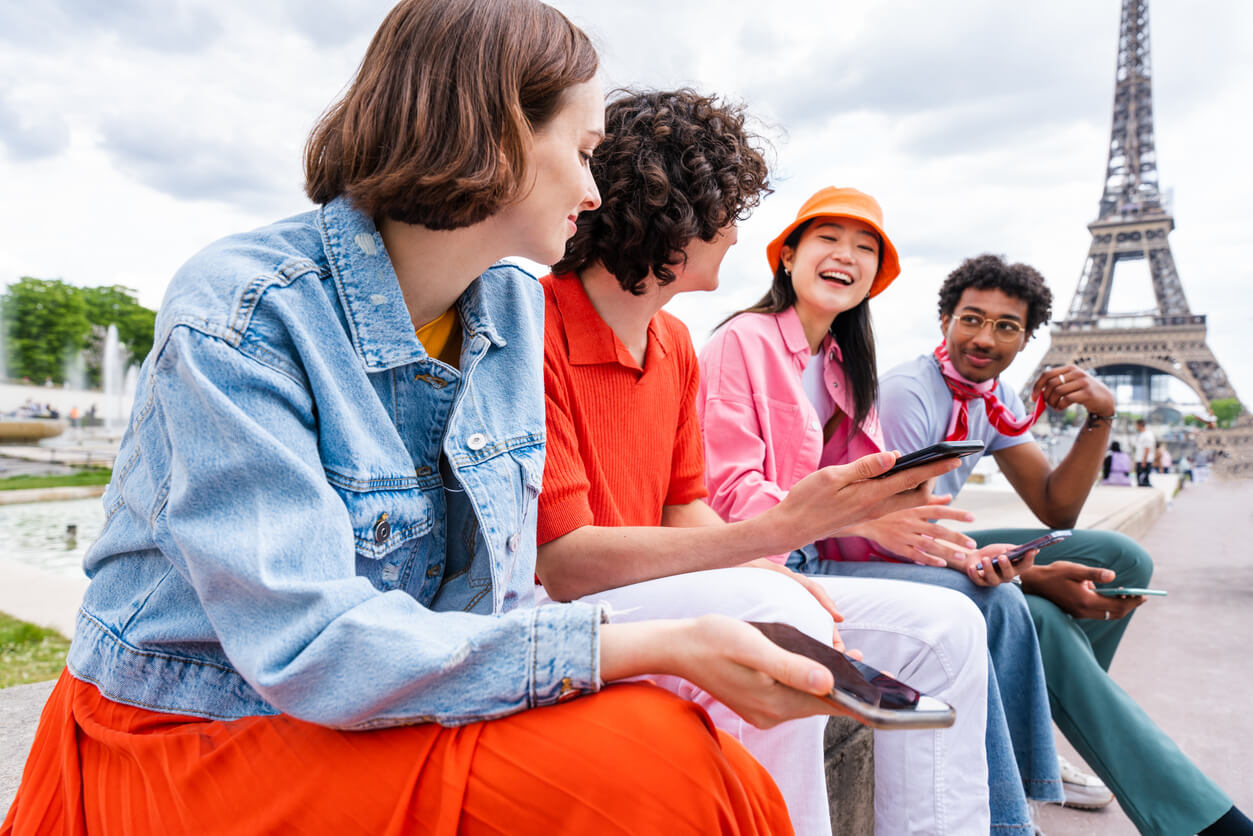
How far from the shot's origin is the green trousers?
1.96 meters

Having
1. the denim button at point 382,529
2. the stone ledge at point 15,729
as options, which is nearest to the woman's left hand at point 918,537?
the denim button at point 382,529

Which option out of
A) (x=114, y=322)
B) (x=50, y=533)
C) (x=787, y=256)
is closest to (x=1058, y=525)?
(x=787, y=256)

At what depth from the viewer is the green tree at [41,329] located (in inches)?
1490

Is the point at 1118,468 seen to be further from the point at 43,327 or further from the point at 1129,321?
the point at 43,327

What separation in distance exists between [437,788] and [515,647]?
170mm

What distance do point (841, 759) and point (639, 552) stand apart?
692 mm

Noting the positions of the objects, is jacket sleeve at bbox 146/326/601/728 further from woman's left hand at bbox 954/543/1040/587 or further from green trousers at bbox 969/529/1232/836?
green trousers at bbox 969/529/1232/836

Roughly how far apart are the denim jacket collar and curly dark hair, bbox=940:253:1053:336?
8.70 feet

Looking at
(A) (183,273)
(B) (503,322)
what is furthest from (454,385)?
(A) (183,273)

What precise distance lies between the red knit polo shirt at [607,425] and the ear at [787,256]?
822 millimetres

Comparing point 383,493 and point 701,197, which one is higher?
point 701,197

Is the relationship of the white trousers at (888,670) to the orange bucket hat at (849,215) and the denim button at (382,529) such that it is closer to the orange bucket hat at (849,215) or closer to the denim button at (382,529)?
the denim button at (382,529)

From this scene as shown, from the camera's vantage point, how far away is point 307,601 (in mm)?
904

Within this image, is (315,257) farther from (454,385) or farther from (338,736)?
(338,736)
